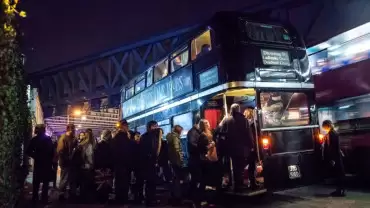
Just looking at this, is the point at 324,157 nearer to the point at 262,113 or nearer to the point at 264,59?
the point at 262,113

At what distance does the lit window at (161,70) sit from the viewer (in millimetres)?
10086

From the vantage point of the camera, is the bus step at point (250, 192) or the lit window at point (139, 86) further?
the lit window at point (139, 86)

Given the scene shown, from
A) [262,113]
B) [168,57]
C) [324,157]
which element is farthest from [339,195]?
[168,57]

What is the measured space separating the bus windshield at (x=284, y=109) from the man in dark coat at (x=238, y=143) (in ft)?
1.75

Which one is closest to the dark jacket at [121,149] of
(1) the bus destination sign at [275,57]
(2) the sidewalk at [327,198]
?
(1) the bus destination sign at [275,57]

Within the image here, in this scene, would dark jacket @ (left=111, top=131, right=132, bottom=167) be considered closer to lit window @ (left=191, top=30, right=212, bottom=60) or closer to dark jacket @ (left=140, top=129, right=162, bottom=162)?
dark jacket @ (left=140, top=129, right=162, bottom=162)

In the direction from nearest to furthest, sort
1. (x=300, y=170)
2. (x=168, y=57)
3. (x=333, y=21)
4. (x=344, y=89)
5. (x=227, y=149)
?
(x=227, y=149) → (x=300, y=170) → (x=344, y=89) → (x=168, y=57) → (x=333, y=21)

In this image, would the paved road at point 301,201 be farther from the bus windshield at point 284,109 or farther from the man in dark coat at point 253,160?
the bus windshield at point 284,109

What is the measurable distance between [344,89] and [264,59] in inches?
114

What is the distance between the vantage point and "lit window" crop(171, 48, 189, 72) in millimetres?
8657

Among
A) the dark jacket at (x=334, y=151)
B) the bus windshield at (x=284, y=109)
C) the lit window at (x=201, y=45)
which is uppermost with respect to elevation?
the lit window at (x=201, y=45)

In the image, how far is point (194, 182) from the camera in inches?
280

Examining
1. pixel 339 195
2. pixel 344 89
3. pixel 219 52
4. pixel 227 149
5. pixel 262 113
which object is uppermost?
pixel 219 52

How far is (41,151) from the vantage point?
755cm
